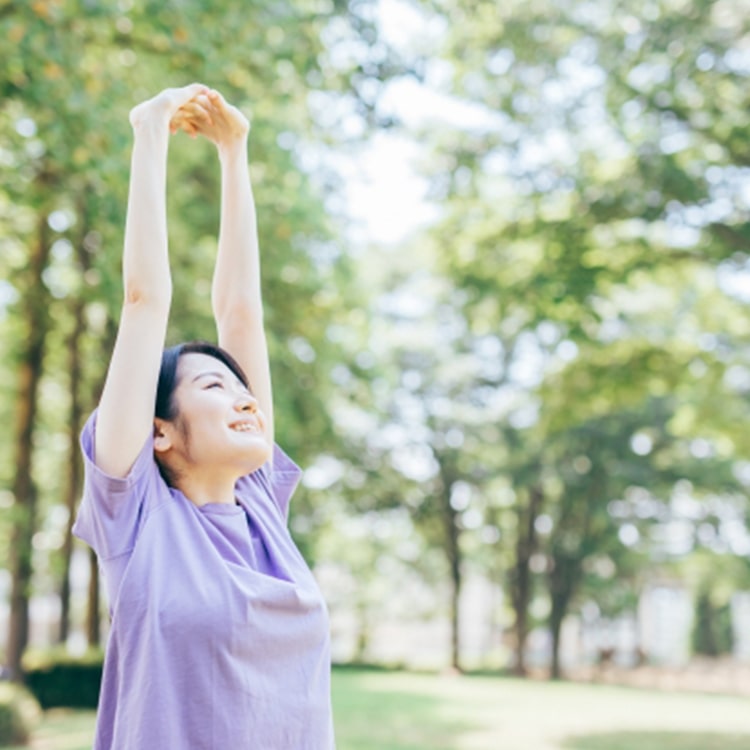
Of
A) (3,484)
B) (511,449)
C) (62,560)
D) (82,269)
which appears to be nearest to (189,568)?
(82,269)

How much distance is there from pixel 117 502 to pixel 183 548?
0.13 m

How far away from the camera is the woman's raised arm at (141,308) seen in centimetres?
175

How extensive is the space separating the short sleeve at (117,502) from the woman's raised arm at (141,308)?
20 millimetres

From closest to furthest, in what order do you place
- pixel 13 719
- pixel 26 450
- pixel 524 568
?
pixel 13 719
pixel 26 450
pixel 524 568

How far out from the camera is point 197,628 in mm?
1639

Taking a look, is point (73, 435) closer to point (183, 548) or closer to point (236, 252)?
point (236, 252)

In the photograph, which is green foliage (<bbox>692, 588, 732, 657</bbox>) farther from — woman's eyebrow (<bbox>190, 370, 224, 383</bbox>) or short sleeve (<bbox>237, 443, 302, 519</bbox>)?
woman's eyebrow (<bbox>190, 370, 224, 383</bbox>)

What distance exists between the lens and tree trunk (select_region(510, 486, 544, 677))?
31.3 meters

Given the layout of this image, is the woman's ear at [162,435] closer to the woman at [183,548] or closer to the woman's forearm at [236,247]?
the woman at [183,548]

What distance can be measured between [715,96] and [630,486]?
18.5 m

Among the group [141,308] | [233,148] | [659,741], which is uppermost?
[233,148]

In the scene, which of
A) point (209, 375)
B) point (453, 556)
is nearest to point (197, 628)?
point (209, 375)

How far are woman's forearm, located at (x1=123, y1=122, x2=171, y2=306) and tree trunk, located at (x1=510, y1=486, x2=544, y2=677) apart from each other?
96.5 ft

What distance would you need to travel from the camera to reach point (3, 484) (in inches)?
776
